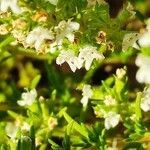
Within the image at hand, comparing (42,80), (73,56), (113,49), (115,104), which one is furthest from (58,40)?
(42,80)

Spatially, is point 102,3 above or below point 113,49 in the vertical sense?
above

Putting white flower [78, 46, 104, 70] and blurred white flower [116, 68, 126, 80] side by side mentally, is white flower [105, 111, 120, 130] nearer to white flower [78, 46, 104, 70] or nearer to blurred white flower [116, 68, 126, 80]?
blurred white flower [116, 68, 126, 80]

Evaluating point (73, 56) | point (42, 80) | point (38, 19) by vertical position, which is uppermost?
point (38, 19)

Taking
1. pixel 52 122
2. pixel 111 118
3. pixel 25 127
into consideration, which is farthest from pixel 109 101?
pixel 25 127

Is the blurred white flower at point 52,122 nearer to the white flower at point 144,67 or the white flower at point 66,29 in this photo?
the white flower at point 66,29

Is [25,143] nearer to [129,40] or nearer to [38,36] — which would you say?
[38,36]

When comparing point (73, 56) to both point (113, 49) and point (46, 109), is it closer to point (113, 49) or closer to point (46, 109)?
point (113, 49)

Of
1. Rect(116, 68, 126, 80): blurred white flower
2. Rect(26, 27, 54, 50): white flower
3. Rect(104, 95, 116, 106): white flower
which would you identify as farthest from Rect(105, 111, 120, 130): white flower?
Rect(26, 27, 54, 50): white flower

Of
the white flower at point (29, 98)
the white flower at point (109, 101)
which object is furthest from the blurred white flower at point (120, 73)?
the white flower at point (29, 98)
